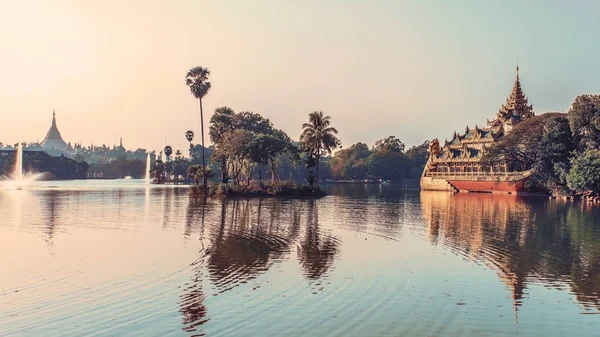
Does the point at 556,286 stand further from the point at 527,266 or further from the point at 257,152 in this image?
the point at 257,152

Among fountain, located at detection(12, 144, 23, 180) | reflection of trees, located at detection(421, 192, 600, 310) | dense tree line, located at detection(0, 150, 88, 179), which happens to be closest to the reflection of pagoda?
reflection of trees, located at detection(421, 192, 600, 310)

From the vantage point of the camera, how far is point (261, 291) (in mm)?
16609

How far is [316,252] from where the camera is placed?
80.7ft

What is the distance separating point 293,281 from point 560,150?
75047 mm

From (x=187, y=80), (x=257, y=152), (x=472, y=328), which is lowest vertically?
(x=472, y=328)

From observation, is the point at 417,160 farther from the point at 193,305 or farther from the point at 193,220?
the point at 193,305

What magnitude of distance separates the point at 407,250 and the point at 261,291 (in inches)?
432

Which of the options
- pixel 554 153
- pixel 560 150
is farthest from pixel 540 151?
pixel 560 150

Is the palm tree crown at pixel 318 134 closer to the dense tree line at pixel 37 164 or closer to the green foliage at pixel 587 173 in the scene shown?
the green foliage at pixel 587 173

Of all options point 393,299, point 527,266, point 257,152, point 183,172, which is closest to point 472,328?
point 393,299

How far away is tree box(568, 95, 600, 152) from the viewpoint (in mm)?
77137

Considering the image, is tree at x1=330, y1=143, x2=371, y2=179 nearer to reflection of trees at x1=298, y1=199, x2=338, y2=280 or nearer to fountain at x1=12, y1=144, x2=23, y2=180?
fountain at x1=12, y1=144, x2=23, y2=180

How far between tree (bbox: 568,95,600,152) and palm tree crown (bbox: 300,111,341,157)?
3299 centimetres

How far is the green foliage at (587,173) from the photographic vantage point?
70.2m
